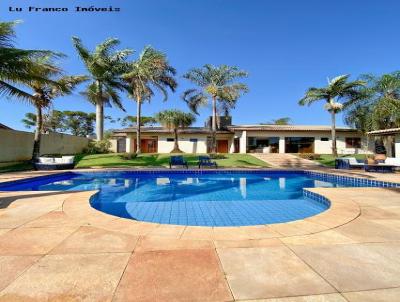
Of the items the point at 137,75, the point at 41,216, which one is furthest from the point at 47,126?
the point at 41,216

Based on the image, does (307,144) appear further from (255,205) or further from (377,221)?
(377,221)

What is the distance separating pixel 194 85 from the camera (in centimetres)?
2617

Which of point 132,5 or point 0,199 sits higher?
point 132,5

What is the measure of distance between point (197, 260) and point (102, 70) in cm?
2268

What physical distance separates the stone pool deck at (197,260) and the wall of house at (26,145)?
14.5 meters

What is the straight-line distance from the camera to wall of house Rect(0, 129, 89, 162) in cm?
1641

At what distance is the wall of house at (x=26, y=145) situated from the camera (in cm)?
1641

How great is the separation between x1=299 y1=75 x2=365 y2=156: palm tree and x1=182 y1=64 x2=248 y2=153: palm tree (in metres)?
6.44

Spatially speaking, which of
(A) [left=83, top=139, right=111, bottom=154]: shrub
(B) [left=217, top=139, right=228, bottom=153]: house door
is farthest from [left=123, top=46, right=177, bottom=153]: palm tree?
(B) [left=217, top=139, right=228, bottom=153]: house door

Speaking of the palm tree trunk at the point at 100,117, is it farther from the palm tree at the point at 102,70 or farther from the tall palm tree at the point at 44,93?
the tall palm tree at the point at 44,93

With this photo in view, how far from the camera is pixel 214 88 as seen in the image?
24.5 meters

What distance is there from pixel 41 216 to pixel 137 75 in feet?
63.5

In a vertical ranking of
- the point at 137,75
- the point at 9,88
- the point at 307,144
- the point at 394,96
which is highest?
the point at 137,75

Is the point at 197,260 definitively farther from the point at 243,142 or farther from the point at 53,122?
the point at 53,122
